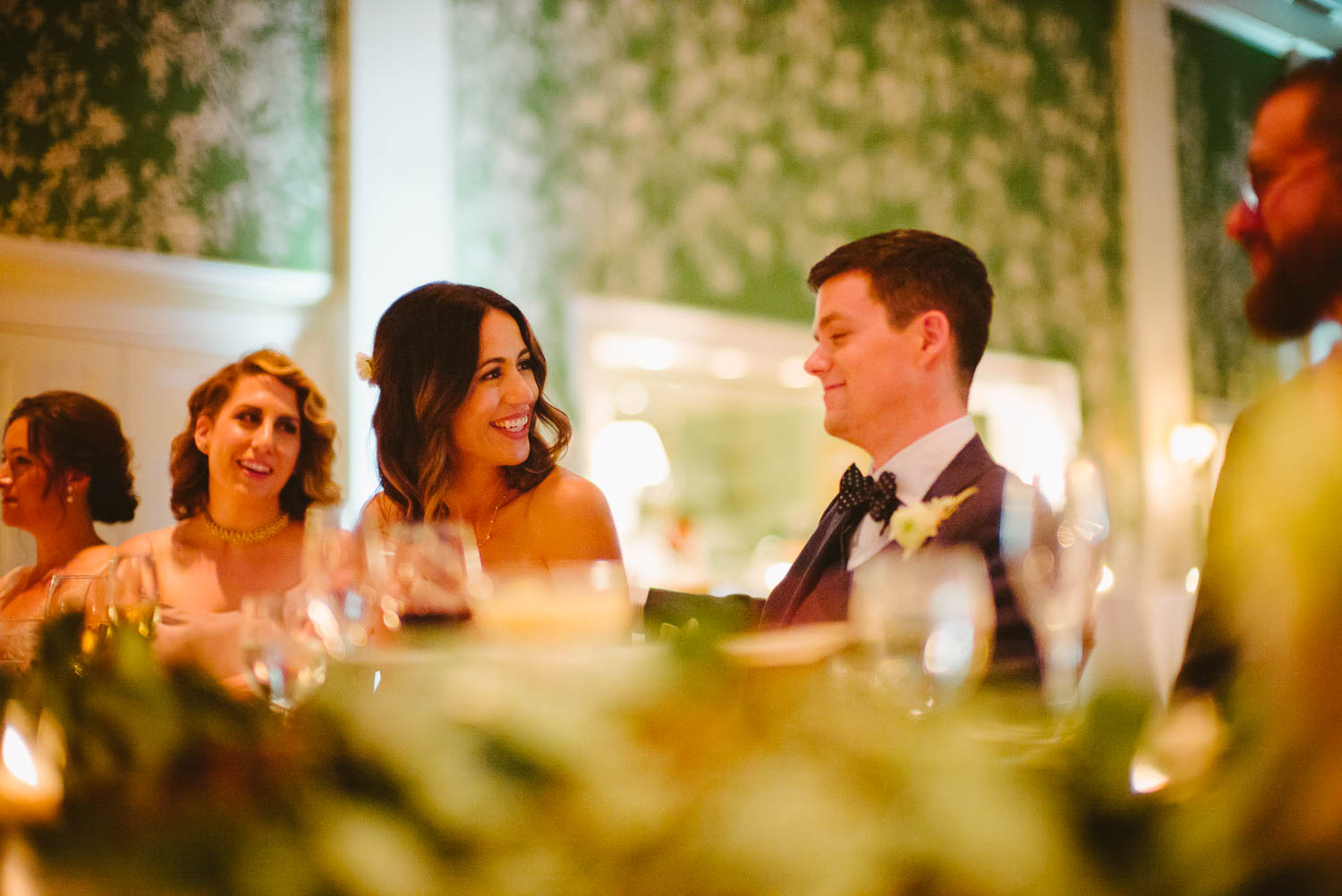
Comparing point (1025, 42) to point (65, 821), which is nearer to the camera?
point (65, 821)

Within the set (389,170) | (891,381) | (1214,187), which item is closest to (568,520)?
(891,381)

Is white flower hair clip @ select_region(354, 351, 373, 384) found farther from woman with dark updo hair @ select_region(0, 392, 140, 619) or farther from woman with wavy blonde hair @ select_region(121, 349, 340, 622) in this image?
woman with dark updo hair @ select_region(0, 392, 140, 619)

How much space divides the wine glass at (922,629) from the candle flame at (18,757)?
39cm

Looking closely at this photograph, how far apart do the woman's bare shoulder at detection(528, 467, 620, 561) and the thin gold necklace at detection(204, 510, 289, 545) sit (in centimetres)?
57

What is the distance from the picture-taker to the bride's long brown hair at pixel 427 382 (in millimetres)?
1979

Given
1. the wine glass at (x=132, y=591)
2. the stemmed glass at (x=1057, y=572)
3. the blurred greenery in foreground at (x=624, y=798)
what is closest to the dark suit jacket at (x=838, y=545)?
the stemmed glass at (x=1057, y=572)

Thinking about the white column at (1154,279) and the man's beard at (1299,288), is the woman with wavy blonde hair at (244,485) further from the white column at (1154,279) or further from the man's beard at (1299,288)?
the white column at (1154,279)

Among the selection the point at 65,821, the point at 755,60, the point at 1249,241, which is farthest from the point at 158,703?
the point at 755,60

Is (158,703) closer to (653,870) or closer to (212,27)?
(653,870)

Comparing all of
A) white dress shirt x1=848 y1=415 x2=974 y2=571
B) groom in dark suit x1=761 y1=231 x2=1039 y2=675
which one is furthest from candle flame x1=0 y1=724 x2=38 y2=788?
white dress shirt x1=848 y1=415 x2=974 y2=571

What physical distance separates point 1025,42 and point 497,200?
10.4ft

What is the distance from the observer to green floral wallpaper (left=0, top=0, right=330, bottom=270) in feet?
10.3

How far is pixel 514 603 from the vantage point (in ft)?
2.84

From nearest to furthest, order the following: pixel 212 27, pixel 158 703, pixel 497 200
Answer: pixel 158 703 < pixel 212 27 < pixel 497 200
